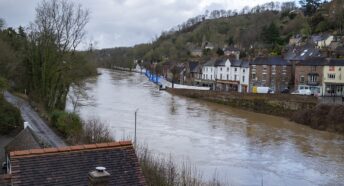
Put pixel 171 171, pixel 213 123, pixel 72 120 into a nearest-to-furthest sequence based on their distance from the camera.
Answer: pixel 171 171 < pixel 72 120 < pixel 213 123

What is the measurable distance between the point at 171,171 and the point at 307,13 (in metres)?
91.7

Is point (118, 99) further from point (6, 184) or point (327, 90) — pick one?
point (6, 184)

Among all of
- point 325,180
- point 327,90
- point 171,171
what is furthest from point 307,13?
A: point 171,171

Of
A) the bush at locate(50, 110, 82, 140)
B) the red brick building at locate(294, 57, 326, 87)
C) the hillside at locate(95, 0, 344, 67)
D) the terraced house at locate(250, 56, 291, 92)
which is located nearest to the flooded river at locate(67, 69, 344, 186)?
the bush at locate(50, 110, 82, 140)

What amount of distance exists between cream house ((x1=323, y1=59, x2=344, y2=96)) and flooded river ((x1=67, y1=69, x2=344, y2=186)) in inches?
448

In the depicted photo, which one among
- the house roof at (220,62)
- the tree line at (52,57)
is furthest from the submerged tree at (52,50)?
the house roof at (220,62)

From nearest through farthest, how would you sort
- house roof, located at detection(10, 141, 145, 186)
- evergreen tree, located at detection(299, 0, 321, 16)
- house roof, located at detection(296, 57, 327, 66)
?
1. house roof, located at detection(10, 141, 145, 186)
2. house roof, located at detection(296, 57, 327, 66)
3. evergreen tree, located at detection(299, 0, 321, 16)

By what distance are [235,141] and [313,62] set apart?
26.8 meters

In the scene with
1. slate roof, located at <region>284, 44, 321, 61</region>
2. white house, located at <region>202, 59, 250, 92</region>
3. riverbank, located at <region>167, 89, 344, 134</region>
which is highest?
slate roof, located at <region>284, 44, 321, 61</region>

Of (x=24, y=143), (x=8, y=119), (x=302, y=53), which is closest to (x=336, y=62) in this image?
(x=302, y=53)

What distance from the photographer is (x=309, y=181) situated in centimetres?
2073

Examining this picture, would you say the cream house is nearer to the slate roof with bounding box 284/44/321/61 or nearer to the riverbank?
the slate roof with bounding box 284/44/321/61

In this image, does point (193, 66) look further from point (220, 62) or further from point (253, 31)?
point (253, 31)

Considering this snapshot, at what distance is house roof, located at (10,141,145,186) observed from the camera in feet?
27.3
